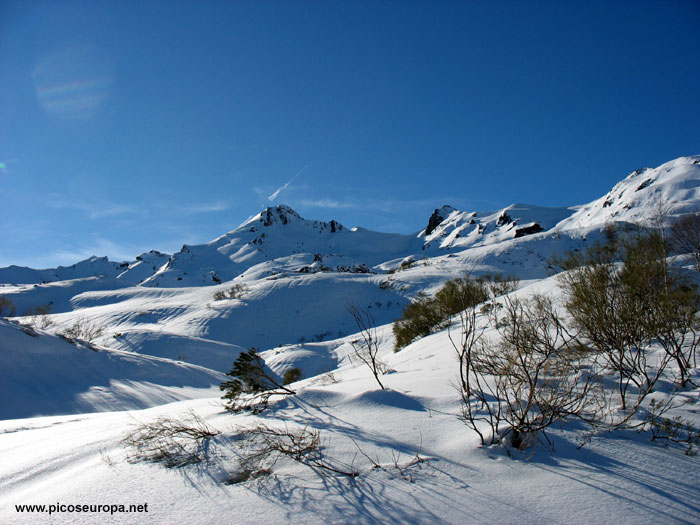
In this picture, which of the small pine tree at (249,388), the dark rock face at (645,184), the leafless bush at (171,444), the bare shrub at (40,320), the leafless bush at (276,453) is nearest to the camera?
the leafless bush at (276,453)

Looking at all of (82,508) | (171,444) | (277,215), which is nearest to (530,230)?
(171,444)

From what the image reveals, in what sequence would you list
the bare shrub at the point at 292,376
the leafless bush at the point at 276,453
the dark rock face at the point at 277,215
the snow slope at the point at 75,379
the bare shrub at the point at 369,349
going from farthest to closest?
the dark rock face at the point at 277,215 < the bare shrub at the point at 292,376 < the snow slope at the point at 75,379 < the bare shrub at the point at 369,349 < the leafless bush at the point at 276,453

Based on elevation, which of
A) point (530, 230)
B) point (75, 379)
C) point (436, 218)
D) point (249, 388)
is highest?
point (436, 218)

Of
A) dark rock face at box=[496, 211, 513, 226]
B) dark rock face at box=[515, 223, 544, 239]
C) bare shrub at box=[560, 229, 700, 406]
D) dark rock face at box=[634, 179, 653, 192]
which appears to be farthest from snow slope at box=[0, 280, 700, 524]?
dark rock face at box=[496, 211, 513, 226]

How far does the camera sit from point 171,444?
2.56 m

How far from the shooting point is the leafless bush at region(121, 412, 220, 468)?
235 centimetres

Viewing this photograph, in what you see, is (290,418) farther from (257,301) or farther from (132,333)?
(257,301)

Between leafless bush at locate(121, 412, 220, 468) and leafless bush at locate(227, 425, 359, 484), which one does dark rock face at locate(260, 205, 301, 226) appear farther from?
leafless bush at locate(227, 425, 359, 484)

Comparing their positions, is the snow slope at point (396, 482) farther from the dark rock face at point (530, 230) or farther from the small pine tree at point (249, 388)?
the dark rock face at point (530, 230)

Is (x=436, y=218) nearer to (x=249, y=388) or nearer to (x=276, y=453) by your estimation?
(x=249, y=388)

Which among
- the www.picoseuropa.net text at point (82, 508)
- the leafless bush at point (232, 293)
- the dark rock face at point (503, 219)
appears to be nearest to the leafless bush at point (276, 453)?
the www.picoseuropa.net text at point (82, 508)

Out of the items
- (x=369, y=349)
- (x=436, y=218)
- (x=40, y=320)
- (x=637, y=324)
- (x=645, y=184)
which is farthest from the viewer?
(x=436, y=218)

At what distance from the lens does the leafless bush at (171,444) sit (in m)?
2.35

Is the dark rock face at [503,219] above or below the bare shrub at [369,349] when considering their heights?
A: above
